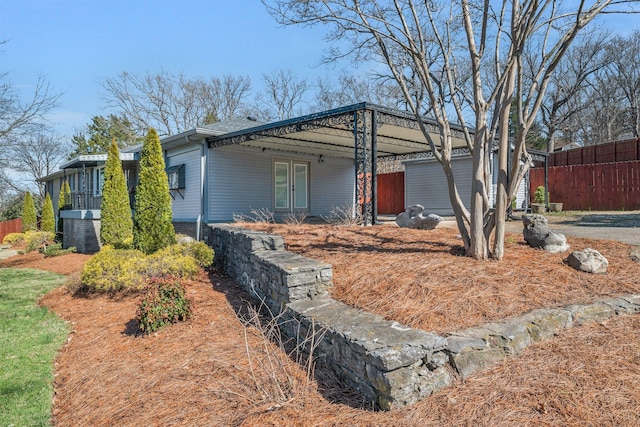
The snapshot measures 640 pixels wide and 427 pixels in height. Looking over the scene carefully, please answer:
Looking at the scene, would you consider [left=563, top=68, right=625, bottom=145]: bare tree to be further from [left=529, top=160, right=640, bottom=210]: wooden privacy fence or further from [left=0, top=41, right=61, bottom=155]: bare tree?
[left=0, top=41, right=61, bottom=155]: bare tree

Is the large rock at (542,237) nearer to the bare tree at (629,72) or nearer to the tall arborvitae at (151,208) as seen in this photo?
the tall arborvitae at (151,208)

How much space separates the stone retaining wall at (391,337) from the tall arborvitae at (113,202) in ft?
24.6

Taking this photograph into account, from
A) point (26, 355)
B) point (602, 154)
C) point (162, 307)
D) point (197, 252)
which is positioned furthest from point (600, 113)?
point (26, 355)

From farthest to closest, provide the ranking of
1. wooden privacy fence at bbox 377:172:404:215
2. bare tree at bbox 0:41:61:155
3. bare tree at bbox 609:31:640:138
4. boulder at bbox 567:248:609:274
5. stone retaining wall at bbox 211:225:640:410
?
1. bare tree at bbox 609:31:640:138
2. wooden privacy fence at bbox 377:172:404:215
3. bare tree at bbox 0:41:61:155
4. boulder at bbox 567:248:609:274
5. stone retaining wall at bbox 211:225:640:410

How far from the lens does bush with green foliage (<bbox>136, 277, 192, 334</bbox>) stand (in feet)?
13.9

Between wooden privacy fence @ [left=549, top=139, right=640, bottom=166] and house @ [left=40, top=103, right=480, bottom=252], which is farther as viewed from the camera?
wooden privacy fence @ [left=549, top=139, right=640, bottom=166]

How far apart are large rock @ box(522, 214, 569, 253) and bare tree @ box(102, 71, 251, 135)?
23250 millimetres

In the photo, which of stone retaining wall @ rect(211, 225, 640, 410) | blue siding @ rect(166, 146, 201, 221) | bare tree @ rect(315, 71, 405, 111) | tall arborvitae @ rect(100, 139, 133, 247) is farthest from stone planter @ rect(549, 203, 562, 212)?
tall arborvitae @ rect(100, 139, 133, 247)

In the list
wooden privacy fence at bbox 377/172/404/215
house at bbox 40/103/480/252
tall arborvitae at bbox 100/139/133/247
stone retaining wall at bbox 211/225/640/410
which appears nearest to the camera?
stone retaining wall at bbox 211/225/640/410

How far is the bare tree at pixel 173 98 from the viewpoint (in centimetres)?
2356

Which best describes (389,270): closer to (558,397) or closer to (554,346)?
(554,346)

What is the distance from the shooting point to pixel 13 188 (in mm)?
25641

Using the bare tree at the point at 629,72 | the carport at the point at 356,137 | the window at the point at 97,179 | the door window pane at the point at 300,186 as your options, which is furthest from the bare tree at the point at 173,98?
the bare tree at the point at 629,72

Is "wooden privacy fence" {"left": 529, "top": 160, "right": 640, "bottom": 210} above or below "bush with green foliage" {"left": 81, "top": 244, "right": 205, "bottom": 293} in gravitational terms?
above
